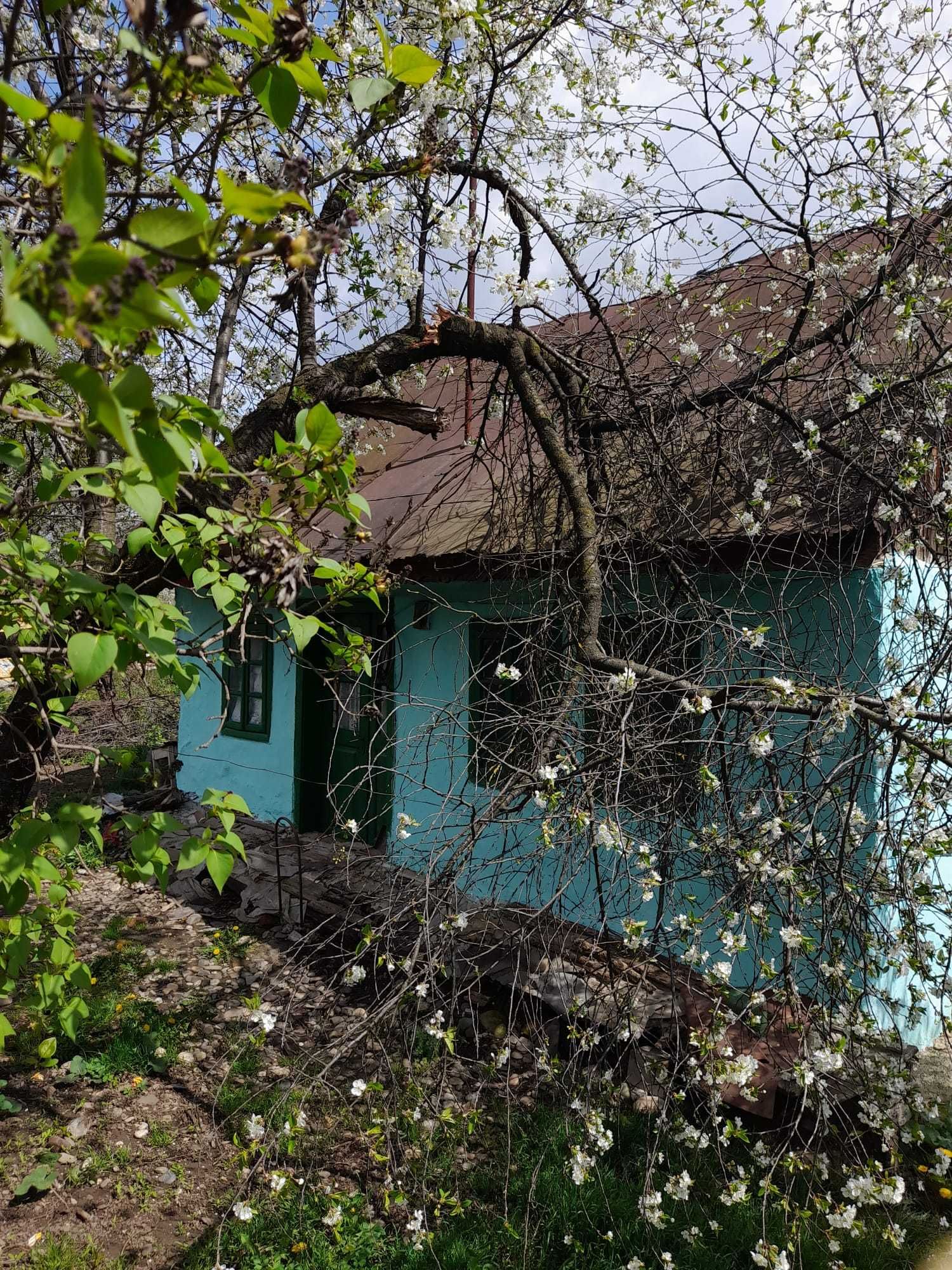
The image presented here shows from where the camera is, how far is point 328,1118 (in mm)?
3605

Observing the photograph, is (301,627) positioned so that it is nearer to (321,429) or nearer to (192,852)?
(321,429)

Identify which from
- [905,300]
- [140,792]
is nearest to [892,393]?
[905,300]

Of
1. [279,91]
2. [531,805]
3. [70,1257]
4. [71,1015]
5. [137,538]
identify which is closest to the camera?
[279,91]

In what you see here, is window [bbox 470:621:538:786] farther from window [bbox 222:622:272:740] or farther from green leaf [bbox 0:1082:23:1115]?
window [bbox 222:622:272:740]

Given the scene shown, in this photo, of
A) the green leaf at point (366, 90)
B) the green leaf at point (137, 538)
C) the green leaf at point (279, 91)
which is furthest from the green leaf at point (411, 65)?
the green leaf at point (137, 538)

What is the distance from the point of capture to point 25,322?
2.25ft

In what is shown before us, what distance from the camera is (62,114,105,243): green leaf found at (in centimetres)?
70

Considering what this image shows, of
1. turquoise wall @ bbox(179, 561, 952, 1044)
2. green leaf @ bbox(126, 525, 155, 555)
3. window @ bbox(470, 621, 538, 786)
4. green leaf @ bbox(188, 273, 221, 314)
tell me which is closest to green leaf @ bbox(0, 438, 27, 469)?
green leaf @ bbox(126, 525, 155, 555)

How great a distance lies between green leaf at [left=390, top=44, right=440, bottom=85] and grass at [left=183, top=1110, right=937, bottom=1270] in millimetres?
2886

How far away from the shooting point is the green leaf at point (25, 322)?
668 millimetres

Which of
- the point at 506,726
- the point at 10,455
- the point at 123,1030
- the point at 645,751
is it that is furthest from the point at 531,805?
the point at 10,455

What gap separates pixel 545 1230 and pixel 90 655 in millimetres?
2705

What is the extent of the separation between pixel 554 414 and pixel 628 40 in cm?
212

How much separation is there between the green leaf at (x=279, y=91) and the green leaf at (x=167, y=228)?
471 millimetres
